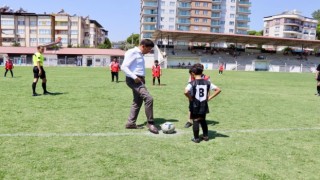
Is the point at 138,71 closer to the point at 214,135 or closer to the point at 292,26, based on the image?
the point at 214,135

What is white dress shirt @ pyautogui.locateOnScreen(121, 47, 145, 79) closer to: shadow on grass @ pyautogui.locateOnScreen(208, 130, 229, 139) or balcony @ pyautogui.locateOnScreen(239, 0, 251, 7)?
shadow on grass @ pyautogui.locateOnScreen(208, 130, 229, 139)

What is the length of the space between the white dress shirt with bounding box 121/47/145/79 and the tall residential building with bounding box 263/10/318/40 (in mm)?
110909

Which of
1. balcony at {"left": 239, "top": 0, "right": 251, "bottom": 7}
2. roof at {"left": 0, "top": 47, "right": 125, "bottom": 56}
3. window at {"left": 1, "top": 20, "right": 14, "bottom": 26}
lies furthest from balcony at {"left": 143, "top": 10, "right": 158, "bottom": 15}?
window at {"left": 1, "top": 20, "right": 14, "bottom": 26}

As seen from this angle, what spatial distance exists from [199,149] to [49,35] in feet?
300

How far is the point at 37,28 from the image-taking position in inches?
3438

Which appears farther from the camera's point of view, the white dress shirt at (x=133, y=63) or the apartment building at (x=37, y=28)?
the apartment building at (x=37, y=28)

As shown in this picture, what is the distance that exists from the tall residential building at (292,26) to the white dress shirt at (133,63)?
111 metres

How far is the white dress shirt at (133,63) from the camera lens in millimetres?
5985

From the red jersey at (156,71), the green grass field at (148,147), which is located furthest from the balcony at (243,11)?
the green grass field at (148,147)

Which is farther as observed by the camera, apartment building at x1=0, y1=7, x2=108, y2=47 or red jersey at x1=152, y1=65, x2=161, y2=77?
apartment building at x1=0, y1=7, x2=108, y2=47

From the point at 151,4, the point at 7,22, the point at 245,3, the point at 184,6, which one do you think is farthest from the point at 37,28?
the point at 245,3

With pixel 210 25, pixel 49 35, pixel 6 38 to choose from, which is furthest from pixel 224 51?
pixel 6 38

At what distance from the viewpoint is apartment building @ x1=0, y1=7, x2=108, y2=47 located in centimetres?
8531

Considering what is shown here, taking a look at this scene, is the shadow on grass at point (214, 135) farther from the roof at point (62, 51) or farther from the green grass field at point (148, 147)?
the roof at point (62, 51)
